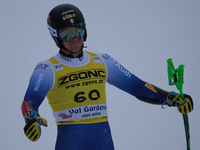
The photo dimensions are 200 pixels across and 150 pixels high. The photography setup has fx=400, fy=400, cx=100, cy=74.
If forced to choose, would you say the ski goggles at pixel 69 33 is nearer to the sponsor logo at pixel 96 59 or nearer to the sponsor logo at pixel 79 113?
the sponsor logo at pixel 96 59

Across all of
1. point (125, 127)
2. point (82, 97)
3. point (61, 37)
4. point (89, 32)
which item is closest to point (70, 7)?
point (61, 37)

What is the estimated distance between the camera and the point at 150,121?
5.72 m

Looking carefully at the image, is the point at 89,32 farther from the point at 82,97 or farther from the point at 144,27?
the point at 82,97

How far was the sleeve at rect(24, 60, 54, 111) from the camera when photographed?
302 centimetres

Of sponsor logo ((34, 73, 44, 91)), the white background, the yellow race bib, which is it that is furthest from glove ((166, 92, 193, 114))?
the white background

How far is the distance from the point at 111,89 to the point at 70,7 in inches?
116

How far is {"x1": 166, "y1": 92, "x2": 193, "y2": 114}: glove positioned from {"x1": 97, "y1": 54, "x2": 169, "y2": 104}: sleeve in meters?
0.08

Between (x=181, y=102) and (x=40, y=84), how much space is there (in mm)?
1165

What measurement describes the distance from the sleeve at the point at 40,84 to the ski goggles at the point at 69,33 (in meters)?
0.25

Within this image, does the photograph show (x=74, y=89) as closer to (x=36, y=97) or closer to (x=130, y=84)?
(x=36, y=97)

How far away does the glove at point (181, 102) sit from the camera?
3.27 m

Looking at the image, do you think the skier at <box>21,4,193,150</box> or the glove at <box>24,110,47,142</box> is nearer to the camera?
the glove at <box>24,110,47,142</box>

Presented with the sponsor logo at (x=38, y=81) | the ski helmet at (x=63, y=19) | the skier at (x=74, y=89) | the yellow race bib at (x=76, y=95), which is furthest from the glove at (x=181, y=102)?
the sponsor logo at (x=38, y=81)

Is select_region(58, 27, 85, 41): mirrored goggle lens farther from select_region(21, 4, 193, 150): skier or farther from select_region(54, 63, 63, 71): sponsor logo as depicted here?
select_region(54, 63, 63, 71): sponsor logo
